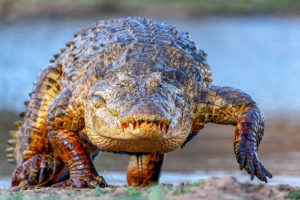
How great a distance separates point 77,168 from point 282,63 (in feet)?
50.9

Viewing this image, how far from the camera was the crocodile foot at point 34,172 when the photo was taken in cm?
670

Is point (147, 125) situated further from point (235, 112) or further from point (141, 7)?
point (141, 7)

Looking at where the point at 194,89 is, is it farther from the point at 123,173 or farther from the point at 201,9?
the point at 201,9

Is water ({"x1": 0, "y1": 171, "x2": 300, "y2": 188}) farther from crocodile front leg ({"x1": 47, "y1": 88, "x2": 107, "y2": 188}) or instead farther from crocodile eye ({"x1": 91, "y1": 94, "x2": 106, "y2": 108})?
crocodile eye ({"x1": 91, "y1": 94, "x2": 106, "y2": 108})

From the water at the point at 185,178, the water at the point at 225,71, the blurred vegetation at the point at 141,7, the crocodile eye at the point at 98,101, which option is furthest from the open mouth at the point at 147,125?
the blurred vegetation at the point at 141,7

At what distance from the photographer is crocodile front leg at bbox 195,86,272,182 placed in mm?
5957

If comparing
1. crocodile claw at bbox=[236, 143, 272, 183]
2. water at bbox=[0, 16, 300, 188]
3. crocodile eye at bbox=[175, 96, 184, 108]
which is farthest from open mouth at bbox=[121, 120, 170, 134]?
water at bbox=[0, 16, 300, 188]

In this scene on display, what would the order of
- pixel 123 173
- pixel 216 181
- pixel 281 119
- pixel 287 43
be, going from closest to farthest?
1. pixel 216 181
2. pixel 123 173
3. pixel 281 119
4. pixel 287 43

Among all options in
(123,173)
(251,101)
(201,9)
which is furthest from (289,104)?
(201,9)

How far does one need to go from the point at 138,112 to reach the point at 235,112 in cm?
155

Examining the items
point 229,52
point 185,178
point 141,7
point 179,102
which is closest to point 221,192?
point 179,102

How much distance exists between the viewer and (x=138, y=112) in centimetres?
487

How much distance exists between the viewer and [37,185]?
679cm

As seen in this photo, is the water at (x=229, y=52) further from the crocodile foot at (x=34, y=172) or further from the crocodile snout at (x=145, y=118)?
the crocodile snout at (x=145, y=118)
